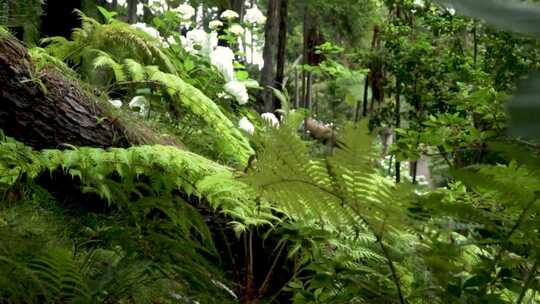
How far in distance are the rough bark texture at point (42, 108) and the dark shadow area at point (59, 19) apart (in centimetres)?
316

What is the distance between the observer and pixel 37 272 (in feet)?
4.40

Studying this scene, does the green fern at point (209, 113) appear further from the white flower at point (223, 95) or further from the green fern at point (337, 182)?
the green fern at point (337, 182)

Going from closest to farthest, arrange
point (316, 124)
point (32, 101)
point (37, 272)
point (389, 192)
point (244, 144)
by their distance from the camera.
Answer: point (389, 192) → point (37, 272) → point (32, 101) → point (244, 144) → point (316, 124)

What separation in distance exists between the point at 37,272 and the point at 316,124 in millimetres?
8751

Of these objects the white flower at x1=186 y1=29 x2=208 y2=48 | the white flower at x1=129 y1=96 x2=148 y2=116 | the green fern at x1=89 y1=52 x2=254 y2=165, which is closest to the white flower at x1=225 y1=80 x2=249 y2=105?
the white flower at x1=129 y1=96 x2=148 y2=116

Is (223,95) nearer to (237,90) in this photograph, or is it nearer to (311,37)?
(237,90)

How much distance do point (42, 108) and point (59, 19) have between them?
345 cm

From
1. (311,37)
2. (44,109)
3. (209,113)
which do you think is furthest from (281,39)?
(44,109)

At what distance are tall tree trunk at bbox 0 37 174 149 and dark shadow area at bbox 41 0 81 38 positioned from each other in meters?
3.16

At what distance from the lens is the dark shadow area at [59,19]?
5.61 metres

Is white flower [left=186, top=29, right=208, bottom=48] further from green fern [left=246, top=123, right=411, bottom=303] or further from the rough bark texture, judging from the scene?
green fern [left=246, top=123, right=411, bottom=303]

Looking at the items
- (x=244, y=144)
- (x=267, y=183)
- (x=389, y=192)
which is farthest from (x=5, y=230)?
(x=244, y=144)

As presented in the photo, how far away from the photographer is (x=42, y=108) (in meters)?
2.50

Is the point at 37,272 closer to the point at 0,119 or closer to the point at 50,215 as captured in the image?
the point at 50,215
